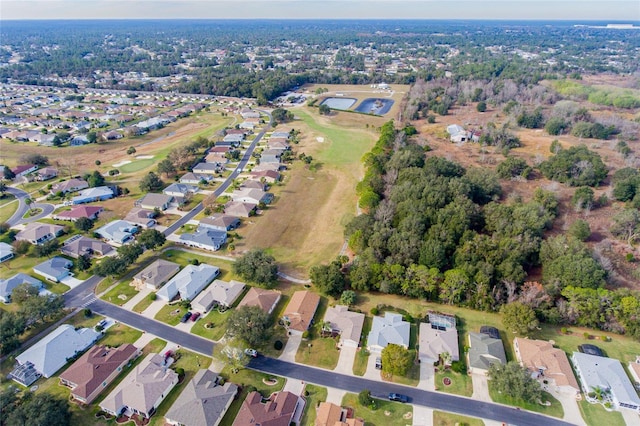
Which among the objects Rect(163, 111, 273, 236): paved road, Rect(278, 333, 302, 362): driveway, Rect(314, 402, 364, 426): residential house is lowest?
Rect(163, 111, 273, 236): paved road

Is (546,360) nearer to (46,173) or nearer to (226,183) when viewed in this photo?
(226,183)

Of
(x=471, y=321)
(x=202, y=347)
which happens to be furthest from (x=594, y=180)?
(x=202, y=347)

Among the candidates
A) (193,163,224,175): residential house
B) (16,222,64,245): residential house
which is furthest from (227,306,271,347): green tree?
(193,163,224,175): residential house

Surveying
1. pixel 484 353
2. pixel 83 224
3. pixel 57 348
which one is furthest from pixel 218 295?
pixel 484 353

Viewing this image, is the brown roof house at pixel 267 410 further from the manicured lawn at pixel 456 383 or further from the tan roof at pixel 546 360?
the tan roof at pixel 546 360

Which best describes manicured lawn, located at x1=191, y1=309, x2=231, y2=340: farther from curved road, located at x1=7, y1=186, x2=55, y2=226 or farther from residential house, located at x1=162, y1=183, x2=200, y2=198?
curved road, located at x1=7, y1=186, x2=55, y2=226

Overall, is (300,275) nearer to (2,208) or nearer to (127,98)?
(2,208)
